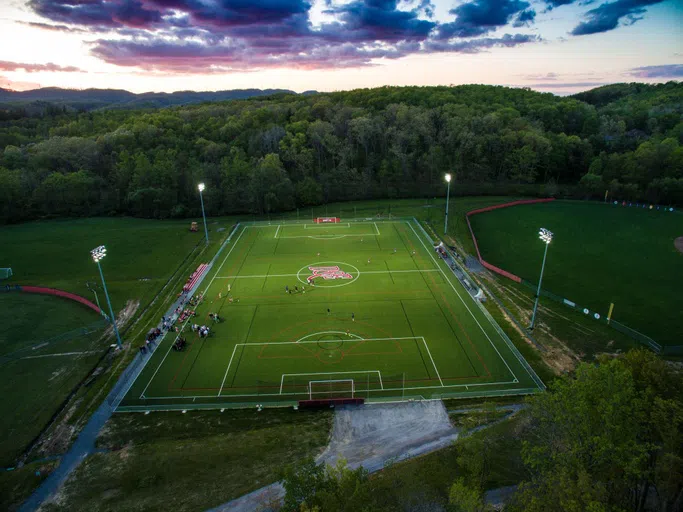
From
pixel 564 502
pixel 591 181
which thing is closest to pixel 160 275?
pixel 564 502

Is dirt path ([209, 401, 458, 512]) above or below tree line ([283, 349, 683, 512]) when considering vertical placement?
below

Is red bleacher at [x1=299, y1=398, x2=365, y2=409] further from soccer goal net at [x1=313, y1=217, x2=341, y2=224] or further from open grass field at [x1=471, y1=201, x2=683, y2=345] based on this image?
soccer goal net at [x1=313, y1=217, x2=341, y2=224]

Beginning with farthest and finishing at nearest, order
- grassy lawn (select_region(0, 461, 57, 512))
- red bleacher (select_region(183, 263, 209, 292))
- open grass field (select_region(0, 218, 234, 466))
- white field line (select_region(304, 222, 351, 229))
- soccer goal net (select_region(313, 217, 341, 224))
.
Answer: soccer goal net (select_region(313, 217, 341, 224))
white field line (select_region(304, 222, 351, 229))
red bleacher (select_region(183, 263, 209, 292))
open grass field (select_region(0, 218, 234, 466))
grassy lawn (select_region(0, 461, 57, 512))

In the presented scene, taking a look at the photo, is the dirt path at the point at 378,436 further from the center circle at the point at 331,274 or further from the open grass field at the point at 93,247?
the open grass field at the point at 93,247

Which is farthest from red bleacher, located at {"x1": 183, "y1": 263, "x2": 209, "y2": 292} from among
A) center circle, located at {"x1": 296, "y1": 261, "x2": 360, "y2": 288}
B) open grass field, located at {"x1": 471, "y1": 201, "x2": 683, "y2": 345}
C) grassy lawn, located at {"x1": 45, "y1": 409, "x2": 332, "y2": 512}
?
open grass field, located at {"x1": 471, "y1": 201, "x2": 683, "y2": 345}

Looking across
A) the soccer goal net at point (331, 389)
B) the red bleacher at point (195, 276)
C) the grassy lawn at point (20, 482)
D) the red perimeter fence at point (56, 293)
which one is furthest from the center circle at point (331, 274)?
the grassy lawn at point (20, 482)

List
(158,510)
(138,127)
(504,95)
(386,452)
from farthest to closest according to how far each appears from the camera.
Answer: (504,95) < (138,127) < (386,452) < (158,510)

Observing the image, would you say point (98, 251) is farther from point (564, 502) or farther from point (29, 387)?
point (564, 502)
